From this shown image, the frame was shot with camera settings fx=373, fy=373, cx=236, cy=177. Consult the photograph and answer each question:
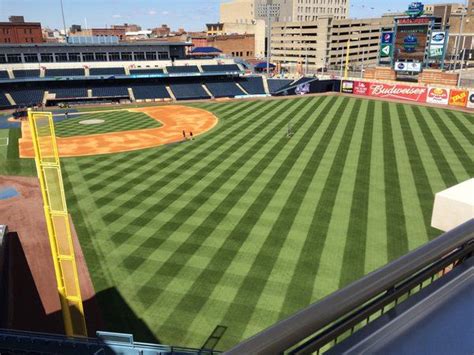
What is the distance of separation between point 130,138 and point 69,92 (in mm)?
34458

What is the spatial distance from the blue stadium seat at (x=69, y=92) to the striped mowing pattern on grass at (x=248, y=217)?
125 feet

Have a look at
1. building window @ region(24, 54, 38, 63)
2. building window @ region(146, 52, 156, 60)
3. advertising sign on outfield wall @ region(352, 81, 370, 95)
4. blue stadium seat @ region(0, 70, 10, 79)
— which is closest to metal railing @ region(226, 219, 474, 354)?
advertising sign on outfield wall @ region(352, 81, 370, 95)

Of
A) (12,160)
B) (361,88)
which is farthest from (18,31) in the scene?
(361,88)

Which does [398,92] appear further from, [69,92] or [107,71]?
[69,92]

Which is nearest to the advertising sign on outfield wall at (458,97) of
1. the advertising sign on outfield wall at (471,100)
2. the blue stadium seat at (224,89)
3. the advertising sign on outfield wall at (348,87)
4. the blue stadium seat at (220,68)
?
the advertising sign on outfield wall at (471,100)

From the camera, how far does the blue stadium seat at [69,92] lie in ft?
Result: 221

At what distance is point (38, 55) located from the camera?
71.1m

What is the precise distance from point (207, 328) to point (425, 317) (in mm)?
12371

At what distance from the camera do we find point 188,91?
73.3 m

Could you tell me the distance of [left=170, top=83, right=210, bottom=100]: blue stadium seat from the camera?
234ft

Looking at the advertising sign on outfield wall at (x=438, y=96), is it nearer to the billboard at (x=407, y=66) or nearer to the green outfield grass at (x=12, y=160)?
the billboard at (x=407, y=66)

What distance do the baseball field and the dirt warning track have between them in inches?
108

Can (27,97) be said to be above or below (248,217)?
above

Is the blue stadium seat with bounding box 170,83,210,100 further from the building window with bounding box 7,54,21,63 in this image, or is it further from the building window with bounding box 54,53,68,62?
the building window with bounding box 7,54,21,63
